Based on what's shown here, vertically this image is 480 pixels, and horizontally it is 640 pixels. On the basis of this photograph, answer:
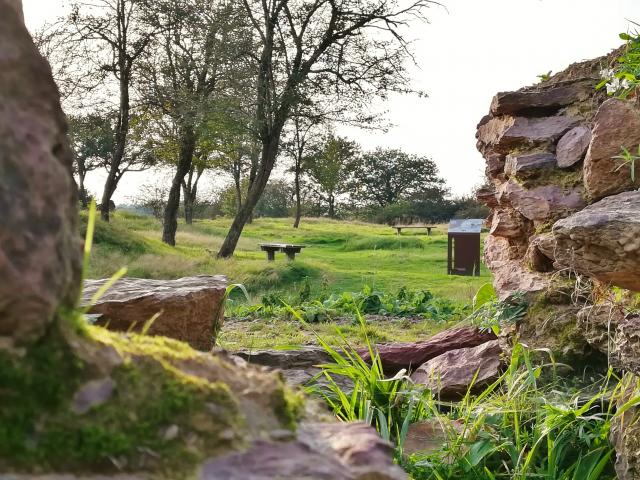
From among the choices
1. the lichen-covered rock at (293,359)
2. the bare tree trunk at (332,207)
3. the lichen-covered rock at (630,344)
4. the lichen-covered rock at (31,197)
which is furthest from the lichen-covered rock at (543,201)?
the bare tree trunk at (332,207)

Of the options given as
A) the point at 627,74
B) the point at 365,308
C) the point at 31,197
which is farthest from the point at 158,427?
the point at 365,308

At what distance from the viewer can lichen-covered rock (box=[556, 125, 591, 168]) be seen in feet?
14.4

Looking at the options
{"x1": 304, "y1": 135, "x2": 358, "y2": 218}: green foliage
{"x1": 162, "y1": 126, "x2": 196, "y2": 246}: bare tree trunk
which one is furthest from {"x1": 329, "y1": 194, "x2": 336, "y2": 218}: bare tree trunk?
{"x1": 162, "y1": 126, "x2": 196, "y2": 246}: bare tree trunk

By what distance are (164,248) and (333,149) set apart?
69.6ft

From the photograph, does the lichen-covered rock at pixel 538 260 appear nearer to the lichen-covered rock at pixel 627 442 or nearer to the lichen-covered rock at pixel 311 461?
the lichen-covered rock at pixel 627 442

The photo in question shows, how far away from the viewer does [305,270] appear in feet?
50.6

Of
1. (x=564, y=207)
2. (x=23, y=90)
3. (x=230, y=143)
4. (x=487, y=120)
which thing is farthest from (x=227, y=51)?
(x=23, y=90)

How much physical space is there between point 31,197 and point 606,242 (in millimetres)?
2122

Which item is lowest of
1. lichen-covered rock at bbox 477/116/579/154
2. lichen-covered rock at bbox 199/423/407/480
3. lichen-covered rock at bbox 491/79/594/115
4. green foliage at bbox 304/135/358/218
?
lichen-covered rock at bbox 199/423/407/480

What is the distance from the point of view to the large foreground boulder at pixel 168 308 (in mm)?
3523

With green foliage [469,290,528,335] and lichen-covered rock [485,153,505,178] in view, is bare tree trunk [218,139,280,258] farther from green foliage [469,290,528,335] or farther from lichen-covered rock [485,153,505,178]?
green foliage [469,290,528,335]

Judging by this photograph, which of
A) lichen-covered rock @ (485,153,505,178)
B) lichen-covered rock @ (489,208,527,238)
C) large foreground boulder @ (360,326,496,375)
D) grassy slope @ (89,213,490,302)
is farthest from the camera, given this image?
grassy slope @ (89,213,490,302)

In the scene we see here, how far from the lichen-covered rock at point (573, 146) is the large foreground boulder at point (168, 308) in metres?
2.30

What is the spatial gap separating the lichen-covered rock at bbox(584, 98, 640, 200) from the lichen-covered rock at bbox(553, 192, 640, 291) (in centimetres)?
93
